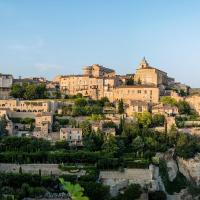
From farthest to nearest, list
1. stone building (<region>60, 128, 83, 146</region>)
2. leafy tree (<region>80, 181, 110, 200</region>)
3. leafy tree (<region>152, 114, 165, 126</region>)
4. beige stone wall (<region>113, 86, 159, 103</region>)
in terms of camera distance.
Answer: beige stone wall (<region>113, 86, 159, 103</region>), leafy tree (<region>152, 114, 165, 126</region>), stone building (<region>60, 128, 83, 146</region>), leafy tree (<region>80, 181, 110, 200</region>)

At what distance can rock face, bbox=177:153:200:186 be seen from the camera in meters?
32.1

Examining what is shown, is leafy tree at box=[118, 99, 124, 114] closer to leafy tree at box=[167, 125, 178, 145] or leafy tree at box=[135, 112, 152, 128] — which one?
leafy tree at box=[135, 112, 152, 128]

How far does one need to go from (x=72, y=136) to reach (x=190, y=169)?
788cm

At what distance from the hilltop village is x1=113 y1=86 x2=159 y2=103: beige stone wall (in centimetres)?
8

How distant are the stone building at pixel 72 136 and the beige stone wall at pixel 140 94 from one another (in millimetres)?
10696

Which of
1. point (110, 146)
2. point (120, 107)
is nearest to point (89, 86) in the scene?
point (120, 107)

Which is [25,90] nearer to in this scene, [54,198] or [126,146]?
[126,146]

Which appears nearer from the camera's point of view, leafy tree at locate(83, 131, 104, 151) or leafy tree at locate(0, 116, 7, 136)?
leafy tree at locate(83, 131, 104, 151)

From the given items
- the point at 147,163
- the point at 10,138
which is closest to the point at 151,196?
the point at 147,163

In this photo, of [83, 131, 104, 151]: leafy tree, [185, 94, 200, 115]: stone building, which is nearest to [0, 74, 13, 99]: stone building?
[83, 131, 104, 151]: leafy tree

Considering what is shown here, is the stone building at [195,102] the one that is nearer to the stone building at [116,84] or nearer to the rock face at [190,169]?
the stone building at [116,84]

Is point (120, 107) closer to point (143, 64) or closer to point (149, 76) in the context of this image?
point (149, 76)

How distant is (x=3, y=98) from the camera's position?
41688 millimetres

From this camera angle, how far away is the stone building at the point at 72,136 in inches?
1241
